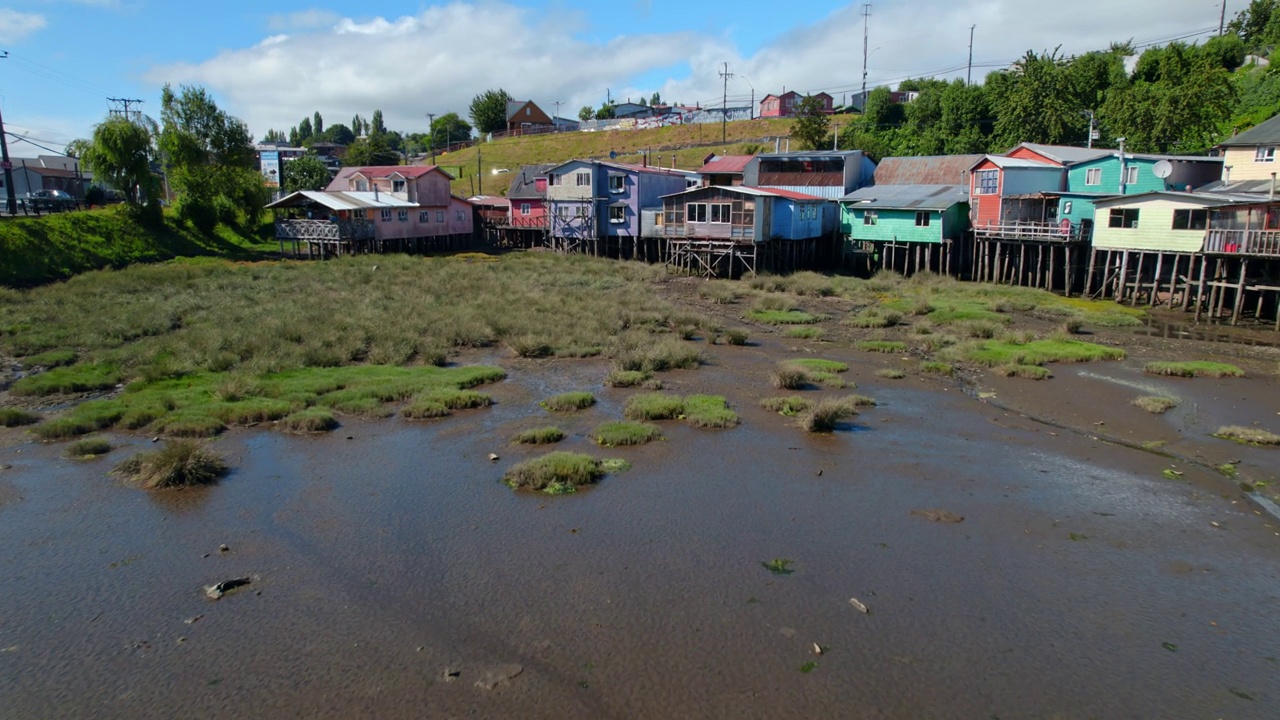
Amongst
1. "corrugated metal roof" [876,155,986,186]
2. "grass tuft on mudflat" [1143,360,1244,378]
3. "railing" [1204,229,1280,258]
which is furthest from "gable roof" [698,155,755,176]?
"grass tuft on mudflat" [1143,360,1244,378]

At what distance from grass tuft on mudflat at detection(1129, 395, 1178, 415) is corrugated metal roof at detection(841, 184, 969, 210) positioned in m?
27.2

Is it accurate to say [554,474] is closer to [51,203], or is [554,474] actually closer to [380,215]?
[380,215]

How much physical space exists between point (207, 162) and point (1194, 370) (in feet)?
202

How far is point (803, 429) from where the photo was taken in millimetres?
19062

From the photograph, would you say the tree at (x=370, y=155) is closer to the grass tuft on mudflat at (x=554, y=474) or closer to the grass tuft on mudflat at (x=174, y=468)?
the grass tuft on mudflat at (x=174, y=468)

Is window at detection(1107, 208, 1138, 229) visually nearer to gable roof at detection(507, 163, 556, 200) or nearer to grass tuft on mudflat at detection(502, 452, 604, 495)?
grass tuft on mudflat at detection(502, 452, 604, 495)

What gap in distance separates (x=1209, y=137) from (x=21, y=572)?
6491cm

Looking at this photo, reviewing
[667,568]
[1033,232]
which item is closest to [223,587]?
[667,568]

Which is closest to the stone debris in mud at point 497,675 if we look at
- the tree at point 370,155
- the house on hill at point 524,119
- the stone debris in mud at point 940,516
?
the stone debris in mud at point 940,516

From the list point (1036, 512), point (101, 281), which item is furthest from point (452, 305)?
point (1036, 512)

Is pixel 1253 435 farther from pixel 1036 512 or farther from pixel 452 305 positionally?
pixel 452 305

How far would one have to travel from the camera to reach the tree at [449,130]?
13400 centimetres

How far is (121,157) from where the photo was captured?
5188 centimetres

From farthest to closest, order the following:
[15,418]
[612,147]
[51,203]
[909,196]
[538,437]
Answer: [612,147] → [51,203] → [909,196] → [15,418] → [538,437]
